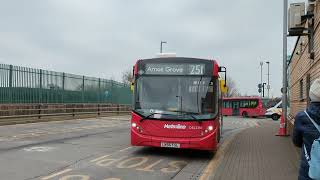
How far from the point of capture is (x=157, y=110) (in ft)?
44.0

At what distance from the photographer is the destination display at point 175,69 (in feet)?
45.3

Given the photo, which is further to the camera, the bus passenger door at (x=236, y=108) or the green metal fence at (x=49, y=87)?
the bus passenger door at (x=236, y=108)

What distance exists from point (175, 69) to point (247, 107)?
146 ft

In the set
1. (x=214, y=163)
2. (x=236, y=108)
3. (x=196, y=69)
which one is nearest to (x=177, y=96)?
(x=196, y=69)

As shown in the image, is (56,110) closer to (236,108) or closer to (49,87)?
(49,87)

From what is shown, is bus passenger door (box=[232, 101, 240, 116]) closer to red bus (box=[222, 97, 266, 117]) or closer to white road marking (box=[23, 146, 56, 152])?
red bus (box=[222, 97, 266, 117])

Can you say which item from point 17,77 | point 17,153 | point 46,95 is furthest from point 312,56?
point 46,95

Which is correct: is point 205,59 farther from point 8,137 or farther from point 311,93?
point 311,93

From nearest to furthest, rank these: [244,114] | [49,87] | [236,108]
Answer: [49,87] < [244,114] < [236,108]

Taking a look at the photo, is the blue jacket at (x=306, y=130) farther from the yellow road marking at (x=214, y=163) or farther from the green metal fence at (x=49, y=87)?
the green metal fence at (x=49, y=87)

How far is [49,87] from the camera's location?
30.5 meters

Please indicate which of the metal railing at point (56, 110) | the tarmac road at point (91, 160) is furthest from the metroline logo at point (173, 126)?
the metal railing at point (56, 110)

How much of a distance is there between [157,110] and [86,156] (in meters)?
2.34

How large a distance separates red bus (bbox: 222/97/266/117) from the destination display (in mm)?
43368
